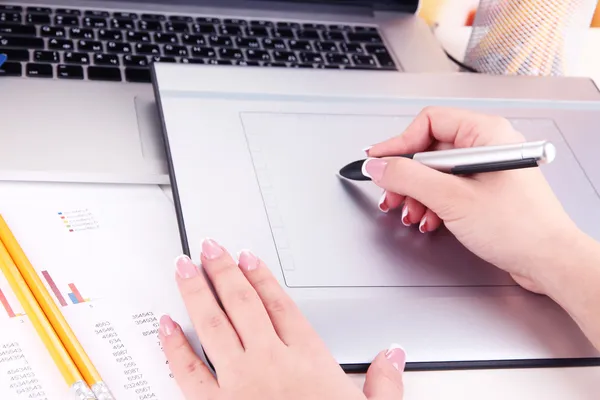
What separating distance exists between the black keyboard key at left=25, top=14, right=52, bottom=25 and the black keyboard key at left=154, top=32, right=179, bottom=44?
0.36 feet

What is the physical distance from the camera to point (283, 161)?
0.59 metres

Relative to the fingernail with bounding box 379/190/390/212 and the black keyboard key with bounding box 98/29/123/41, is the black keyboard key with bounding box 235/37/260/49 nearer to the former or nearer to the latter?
the black keyboard key with bounding box 98/29/123/41

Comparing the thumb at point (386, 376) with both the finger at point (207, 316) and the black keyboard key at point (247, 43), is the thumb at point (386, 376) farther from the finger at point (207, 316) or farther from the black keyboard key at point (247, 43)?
the black keyboard key at point (247, 43)

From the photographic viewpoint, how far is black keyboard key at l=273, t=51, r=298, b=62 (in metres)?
0.75

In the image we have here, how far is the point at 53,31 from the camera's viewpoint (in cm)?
71

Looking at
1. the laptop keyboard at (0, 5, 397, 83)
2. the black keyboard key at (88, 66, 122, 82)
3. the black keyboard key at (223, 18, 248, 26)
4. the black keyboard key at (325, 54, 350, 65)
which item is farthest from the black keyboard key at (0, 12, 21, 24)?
the black keyboard key at (325, 54, 350, 65)

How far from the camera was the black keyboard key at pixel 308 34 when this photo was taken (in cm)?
79

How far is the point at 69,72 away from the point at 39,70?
0.09 ft

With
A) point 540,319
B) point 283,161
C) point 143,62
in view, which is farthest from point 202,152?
point 540,319

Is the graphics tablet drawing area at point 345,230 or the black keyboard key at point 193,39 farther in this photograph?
the black keyboard key at point 193,39

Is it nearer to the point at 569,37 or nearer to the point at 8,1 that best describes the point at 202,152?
the point at 8,1

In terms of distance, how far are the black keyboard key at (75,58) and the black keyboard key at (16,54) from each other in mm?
35

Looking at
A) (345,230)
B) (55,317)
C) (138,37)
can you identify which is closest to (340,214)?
(345,230)

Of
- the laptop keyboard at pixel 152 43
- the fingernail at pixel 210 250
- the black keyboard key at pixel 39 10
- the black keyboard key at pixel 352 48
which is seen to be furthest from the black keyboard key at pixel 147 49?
the fingernail at pixel 210 250
